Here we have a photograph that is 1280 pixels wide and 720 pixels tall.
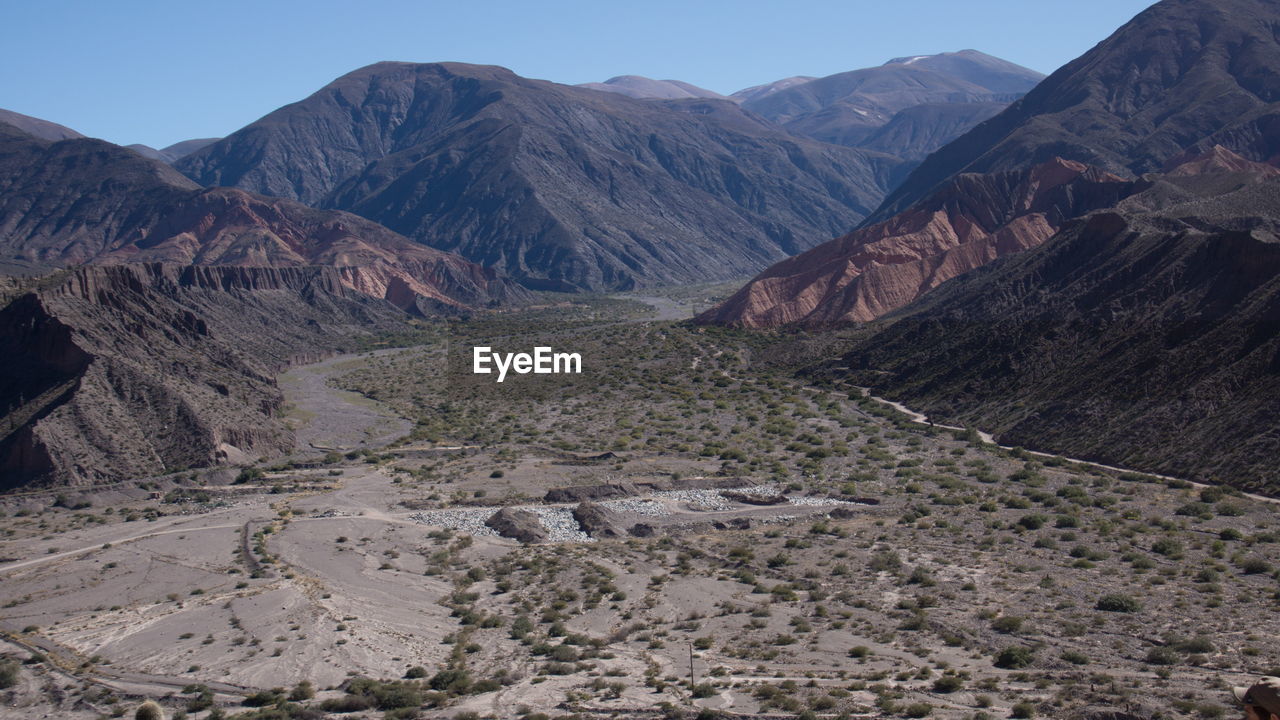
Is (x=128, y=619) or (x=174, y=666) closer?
(x=174, y=666)

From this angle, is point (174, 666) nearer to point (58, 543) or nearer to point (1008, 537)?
point (58, 543)

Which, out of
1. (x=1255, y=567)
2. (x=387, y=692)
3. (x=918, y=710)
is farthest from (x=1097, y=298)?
(x=387, y=692)

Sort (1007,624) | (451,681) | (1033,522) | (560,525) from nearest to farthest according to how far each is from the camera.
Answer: (451,681) < (1007,624) < (1033,522) < (560,525)

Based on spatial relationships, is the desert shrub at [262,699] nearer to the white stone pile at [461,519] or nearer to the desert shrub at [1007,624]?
the white stone pile at [461,519]

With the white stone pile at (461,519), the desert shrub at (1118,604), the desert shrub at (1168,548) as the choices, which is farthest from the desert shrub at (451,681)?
the desert shrub at (1168,548)

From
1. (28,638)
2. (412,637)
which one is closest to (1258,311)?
(412,637)

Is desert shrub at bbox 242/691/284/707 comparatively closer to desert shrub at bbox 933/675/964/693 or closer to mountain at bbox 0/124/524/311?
desert shrub at bbox 933/675/964/693

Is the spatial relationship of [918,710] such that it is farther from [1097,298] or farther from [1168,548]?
[1097,298]

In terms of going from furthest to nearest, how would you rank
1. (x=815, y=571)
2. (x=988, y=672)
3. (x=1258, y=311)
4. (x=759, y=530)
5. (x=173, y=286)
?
(x=173, y=286), (x=1258, y=311), (x=759, y=530), (x=815, y=571), (x=988, y=672)
